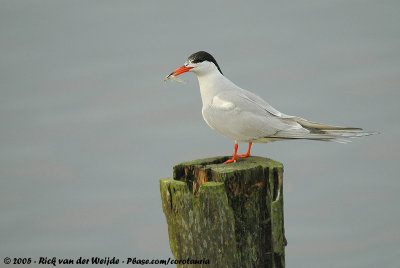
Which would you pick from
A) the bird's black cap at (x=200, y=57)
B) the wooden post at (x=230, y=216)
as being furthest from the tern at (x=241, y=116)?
the wooden post at (x=230, y=216)

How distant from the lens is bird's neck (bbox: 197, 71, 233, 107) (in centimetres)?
585

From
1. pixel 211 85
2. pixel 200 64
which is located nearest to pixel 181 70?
pixel 200 64

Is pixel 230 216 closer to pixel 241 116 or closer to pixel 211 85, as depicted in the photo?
pixel 241 116

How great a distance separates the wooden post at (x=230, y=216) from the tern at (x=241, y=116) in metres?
0.57

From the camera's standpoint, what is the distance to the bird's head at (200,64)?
19.2 ft

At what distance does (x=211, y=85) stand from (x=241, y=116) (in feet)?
1.86

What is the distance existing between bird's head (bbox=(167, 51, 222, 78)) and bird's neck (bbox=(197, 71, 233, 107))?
55 mm

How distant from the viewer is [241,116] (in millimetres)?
5605

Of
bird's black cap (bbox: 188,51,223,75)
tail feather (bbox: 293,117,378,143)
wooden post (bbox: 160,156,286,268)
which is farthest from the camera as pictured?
bird's black cap (bbox: 188,51,223,75)

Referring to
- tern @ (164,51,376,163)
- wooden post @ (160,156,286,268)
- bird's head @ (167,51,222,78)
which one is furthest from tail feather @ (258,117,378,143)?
bird's head @ (167,51,222,78)

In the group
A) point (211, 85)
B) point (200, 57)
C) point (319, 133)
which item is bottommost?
point (319, 133)

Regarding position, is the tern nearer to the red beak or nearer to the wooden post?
the red beak

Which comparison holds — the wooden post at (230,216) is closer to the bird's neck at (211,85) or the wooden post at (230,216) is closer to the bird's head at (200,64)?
the bird's neck at (211,85)

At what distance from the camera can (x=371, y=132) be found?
5113 mm
